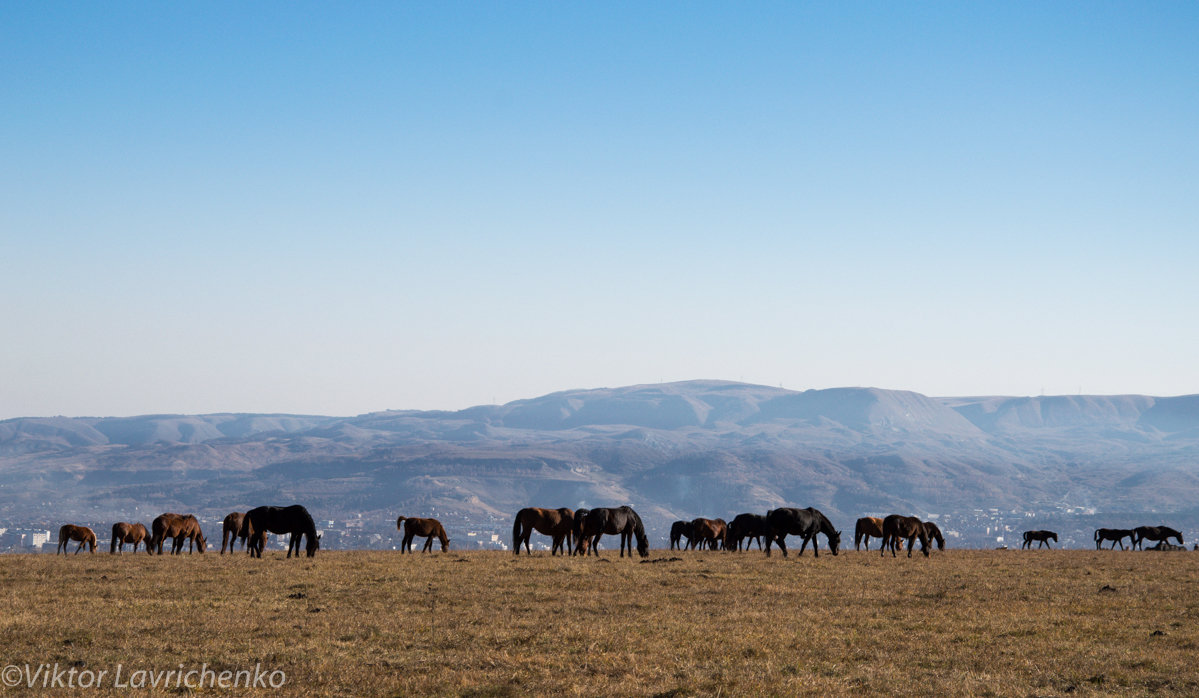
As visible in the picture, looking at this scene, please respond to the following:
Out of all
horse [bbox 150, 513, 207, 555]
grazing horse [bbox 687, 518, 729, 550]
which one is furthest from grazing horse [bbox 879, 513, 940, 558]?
horse [bbox 150, 513, 207, 555]

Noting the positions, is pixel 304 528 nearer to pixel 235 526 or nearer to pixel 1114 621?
pixel 235 526

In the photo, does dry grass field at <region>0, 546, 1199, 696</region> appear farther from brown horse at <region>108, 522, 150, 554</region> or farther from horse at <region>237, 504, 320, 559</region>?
brown horse at <region>108, 522, 150, 554</region>

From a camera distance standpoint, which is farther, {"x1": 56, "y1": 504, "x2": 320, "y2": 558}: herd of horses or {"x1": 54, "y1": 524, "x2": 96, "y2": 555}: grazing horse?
{"x1": 54, "y1": 524, "x2": 96, "y2": 555}: grazing horse

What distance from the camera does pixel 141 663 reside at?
646 inches

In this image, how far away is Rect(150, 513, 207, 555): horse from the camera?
4212 centimetres

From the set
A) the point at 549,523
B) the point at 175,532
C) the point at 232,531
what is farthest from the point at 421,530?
the point at 175,532

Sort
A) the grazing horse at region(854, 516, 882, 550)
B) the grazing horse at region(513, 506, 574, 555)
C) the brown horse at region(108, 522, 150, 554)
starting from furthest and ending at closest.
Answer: the grazing horse at region(854, 516, 882, 550) < the brown horse at region(108, 522, 150, 554) < the grazing horse at region(513, 506, 574, 555)

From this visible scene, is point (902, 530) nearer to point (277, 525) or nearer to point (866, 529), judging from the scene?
point (866, 529)

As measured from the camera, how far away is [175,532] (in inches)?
1698

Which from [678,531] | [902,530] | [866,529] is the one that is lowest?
[678,531]

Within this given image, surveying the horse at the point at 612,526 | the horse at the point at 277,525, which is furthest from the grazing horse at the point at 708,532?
the horse at the point at 277,525

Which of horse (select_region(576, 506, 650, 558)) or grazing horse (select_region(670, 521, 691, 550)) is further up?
horse (select_region(576, 506, 650, 558))

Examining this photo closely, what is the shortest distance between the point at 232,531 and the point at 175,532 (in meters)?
2.55

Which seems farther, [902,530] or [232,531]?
[902,530]
